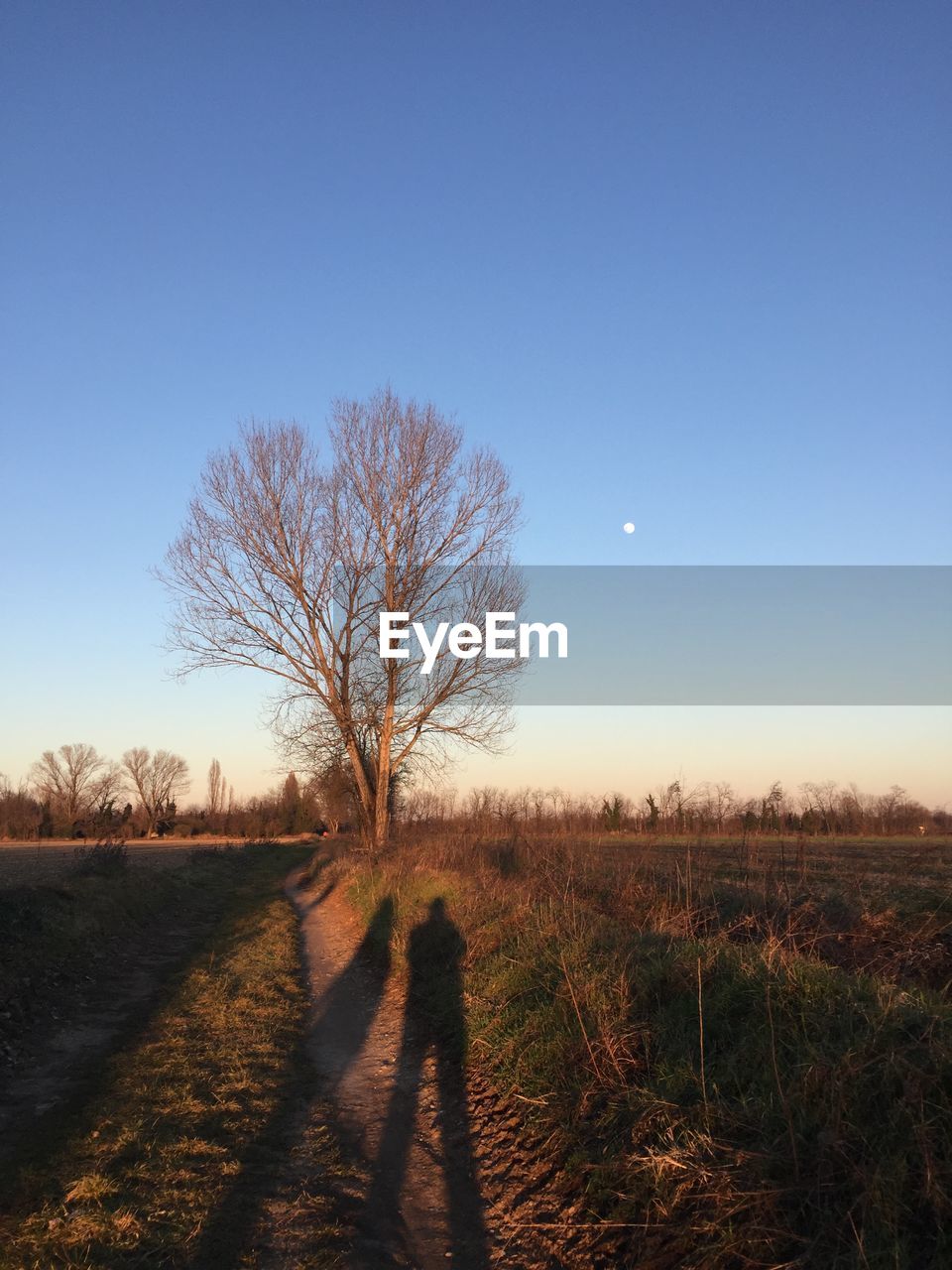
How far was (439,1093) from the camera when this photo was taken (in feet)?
22.6

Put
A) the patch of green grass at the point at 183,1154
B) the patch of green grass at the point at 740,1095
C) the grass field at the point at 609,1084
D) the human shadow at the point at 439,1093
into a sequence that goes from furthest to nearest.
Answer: the human shadow at the point at 439,1093, the patch of green grass at the point at 183,1154, the grass field at the point at 609,1084, the patch of green grass at the point at 740,1095

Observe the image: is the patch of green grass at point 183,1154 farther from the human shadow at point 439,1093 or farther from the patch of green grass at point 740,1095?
the patch of green grass at point 740,1095

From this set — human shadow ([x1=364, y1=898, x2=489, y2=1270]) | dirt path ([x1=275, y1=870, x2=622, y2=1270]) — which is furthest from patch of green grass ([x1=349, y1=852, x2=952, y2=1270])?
human shadow ([x1=364, y1=898, x2=489, y2=1270])

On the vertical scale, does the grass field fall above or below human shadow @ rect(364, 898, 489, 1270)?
above

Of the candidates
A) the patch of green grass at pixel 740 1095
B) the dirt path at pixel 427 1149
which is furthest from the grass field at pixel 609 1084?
the dirt path at pixel 427 1149

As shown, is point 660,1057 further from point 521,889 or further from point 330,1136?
point 521,889

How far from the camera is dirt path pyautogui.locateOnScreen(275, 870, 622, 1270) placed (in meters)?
4.42

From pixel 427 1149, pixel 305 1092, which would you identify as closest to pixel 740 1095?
pixel 427 1149

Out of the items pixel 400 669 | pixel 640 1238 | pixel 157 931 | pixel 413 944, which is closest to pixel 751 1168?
pixel 640 1238

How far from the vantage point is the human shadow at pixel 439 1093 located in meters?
4.76

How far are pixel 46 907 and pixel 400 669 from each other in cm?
1391

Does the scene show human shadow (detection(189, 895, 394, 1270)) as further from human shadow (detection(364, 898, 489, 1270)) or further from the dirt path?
human shadow (detection(364, 898, 489, 1270))

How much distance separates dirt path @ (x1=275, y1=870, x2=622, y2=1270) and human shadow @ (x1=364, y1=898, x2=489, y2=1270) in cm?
1

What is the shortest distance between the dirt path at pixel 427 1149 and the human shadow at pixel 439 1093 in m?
0.01
